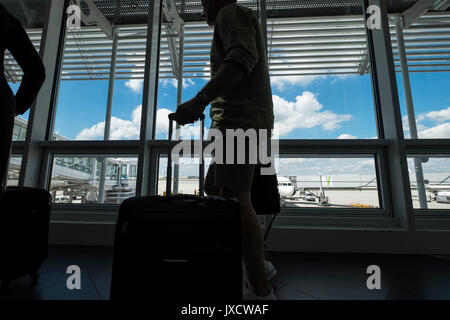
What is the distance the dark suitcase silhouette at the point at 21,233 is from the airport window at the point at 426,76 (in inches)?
116

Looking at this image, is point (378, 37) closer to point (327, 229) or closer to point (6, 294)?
point (327, 229)

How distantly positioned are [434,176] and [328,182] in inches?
39.1

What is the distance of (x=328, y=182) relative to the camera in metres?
2.14

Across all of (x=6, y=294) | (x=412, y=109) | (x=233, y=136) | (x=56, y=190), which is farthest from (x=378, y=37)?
(x=56, y=190)

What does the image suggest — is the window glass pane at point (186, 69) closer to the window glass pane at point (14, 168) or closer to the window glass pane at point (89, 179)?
the window glass pane at point (89, 179)

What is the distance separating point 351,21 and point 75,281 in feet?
11.3

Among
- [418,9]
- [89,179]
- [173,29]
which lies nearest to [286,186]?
[89,179]

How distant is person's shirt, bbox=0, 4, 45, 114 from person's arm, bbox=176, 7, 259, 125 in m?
0.68

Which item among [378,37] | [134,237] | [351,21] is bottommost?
[134,237]

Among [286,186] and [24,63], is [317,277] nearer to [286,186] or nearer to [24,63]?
[286,186]

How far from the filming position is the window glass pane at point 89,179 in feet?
7.42
